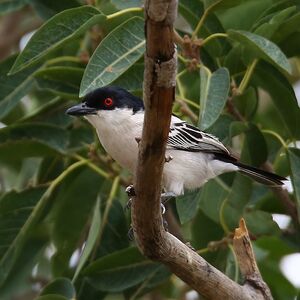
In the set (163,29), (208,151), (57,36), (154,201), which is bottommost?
(208,151)

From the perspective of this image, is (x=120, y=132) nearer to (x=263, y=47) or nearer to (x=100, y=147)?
(x=100, y=147)

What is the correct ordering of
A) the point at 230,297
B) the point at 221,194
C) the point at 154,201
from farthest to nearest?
Result: the point at 221,194, the point at 230,297, the point at 154,201

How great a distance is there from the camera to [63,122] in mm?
6281

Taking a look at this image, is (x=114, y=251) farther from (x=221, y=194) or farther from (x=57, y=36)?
(x=57, y=36)

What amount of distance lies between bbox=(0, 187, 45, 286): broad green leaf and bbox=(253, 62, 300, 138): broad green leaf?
1574mm

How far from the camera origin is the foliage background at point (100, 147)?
5258 mm

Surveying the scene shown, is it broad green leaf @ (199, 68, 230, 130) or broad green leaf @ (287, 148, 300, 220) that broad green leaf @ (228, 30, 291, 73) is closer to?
broad green leaf @ (199, 68, 230, 130)

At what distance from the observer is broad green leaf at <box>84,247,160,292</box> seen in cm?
561

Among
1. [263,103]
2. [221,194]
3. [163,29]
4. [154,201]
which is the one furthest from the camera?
[263,103]

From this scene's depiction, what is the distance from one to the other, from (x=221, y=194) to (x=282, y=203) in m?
0.42

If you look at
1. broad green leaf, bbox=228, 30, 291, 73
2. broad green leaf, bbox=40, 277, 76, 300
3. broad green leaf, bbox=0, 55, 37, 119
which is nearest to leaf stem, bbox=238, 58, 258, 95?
broad green leaf, bbox=228, 30, 291, 73

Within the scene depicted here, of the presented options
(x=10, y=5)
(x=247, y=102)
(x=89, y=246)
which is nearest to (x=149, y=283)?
(x=89, y=246)

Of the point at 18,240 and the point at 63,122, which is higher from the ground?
the point at 63,122

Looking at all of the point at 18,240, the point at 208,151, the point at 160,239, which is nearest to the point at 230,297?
the point at 160,239
